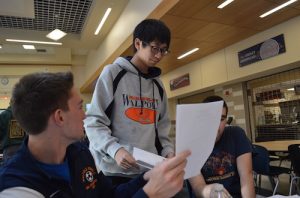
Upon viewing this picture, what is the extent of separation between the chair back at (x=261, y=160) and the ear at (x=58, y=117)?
10.3 ft

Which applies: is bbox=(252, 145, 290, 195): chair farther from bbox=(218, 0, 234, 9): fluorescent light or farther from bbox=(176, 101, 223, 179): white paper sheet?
bbox=(176, 101, 223, 179): white paper sheet

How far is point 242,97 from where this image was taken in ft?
18.0

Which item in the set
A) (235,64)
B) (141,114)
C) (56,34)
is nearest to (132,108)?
(141,114)

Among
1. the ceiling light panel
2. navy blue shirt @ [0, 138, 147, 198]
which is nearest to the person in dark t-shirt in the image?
navy blue shirt @ [0, 138, 147, 198]

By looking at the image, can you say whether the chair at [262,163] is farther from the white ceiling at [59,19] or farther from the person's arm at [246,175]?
the white ceiling at [59,19]

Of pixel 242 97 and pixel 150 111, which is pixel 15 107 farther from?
pixel 242 97

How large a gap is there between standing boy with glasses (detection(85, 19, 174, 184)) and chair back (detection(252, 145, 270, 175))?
254 centimetres

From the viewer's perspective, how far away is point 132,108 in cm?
134

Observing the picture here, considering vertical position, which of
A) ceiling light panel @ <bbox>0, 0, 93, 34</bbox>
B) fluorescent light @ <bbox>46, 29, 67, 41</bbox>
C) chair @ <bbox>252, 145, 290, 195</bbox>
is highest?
ceiling light panel @ <bbox>0, 0, 93, 34</bbox>

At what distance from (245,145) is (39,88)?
1.31 metres

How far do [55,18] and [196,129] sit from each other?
18.0 ft

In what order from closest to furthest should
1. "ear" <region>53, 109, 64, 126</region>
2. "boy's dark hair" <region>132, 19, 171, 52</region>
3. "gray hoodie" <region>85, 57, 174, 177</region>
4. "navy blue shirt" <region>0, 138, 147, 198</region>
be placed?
1. "navy blue shirt" <region>0, 138, 147, 198</region>
2. "ear" <region>53, 109, 64, 126</region>
3. "gray hoodie" <region>85, 57, 174, 177</region>
4. "boy's dark hair" <region>132, 19, 171, 52</region>

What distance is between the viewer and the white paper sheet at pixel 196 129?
756mm

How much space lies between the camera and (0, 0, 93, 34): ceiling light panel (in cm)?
498
